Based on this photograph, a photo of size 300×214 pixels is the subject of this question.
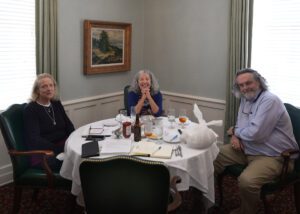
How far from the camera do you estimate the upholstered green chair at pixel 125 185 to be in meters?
1.77

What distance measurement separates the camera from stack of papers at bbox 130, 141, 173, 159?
234 cm

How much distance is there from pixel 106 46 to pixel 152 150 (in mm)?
2361

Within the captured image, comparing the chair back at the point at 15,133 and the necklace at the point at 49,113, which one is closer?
the chair back at the point at 15,133

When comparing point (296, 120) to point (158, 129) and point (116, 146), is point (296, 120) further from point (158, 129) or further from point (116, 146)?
point (116, 146)

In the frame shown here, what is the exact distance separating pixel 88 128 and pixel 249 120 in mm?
1423

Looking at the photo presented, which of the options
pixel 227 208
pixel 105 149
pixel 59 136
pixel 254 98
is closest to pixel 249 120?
pixel 254 98

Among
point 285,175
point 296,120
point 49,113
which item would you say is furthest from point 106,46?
point 285,175

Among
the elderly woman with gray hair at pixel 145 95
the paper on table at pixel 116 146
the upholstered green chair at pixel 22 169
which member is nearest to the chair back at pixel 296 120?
the elderly woman with gray hair at pixel 145 95

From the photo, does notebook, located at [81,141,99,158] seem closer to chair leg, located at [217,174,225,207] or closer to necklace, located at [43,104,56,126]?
necklace, located at [43,104,56,126]

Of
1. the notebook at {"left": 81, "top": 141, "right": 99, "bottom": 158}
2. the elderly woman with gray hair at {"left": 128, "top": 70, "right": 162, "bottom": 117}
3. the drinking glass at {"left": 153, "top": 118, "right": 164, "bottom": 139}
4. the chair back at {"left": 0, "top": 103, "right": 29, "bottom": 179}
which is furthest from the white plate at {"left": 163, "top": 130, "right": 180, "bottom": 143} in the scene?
A: the chair back at {"left": 0, "top": 103, "right": 29, "bottom": 179}

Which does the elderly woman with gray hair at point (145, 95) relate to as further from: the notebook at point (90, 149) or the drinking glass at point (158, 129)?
the notebook at point (90, 149)

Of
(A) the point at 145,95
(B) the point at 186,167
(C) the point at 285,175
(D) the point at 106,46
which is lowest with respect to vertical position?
(C) the point at 285,175

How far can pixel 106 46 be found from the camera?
4414mm

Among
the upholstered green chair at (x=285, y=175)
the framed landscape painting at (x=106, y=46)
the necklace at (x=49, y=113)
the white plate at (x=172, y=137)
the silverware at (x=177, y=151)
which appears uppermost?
the framed landscape painting at (x=106, y=46)
